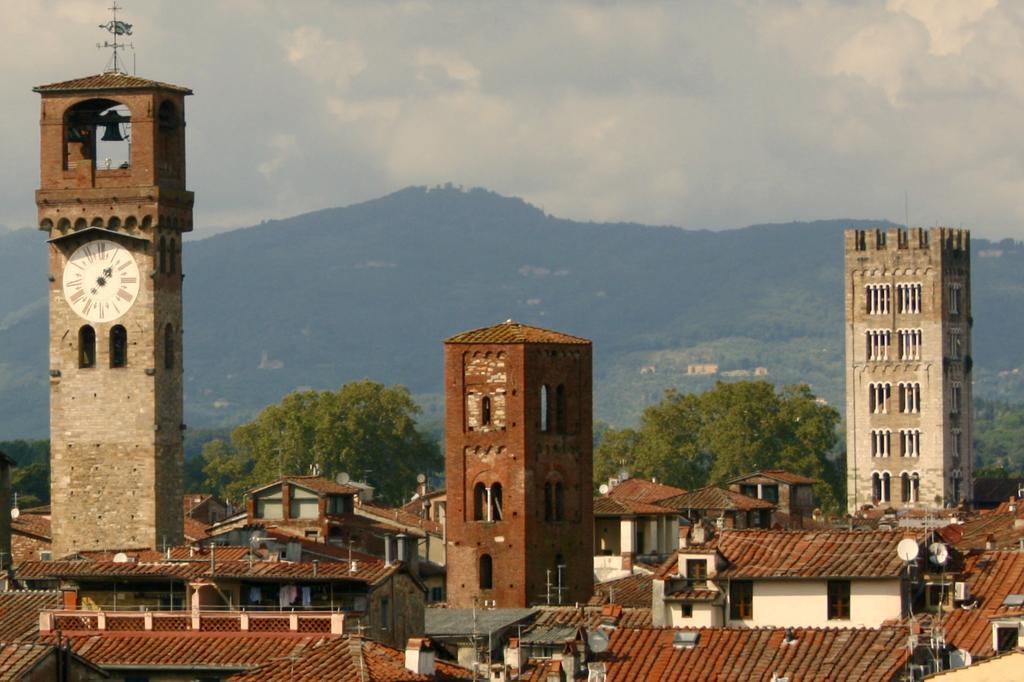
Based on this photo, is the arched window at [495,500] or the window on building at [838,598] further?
the arched window at [495,500]

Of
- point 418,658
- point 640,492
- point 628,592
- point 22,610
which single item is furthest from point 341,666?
point 640,492

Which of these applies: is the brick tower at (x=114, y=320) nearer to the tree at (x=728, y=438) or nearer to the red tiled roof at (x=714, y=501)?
the red tiled roof at (x=714, y=501)

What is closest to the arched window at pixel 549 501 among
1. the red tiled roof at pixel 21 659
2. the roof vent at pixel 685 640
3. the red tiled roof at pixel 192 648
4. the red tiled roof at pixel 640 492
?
the red tiled roof at pixel 640 492

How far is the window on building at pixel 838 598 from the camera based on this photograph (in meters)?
59.8

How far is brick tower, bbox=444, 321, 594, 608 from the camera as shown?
100 m

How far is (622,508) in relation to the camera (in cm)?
10556

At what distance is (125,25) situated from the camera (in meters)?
97.1

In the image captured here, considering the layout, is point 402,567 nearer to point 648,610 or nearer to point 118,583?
point 118,583

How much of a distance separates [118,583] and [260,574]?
2.91m

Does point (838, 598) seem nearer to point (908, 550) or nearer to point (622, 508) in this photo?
point (908, 550)

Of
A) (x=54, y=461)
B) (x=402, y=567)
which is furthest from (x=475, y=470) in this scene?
(x=402, y=567)

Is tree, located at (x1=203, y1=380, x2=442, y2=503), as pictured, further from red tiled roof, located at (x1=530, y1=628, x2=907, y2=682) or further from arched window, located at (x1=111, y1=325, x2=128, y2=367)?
red tiled roof, located at (x1=530, y1=628, x2=907, y2=682)

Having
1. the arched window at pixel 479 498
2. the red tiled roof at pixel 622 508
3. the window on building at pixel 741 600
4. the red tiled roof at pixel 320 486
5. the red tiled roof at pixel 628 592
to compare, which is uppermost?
the red tiled roof at pixel 320 486

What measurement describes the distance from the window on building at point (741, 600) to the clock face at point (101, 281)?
119 feet
